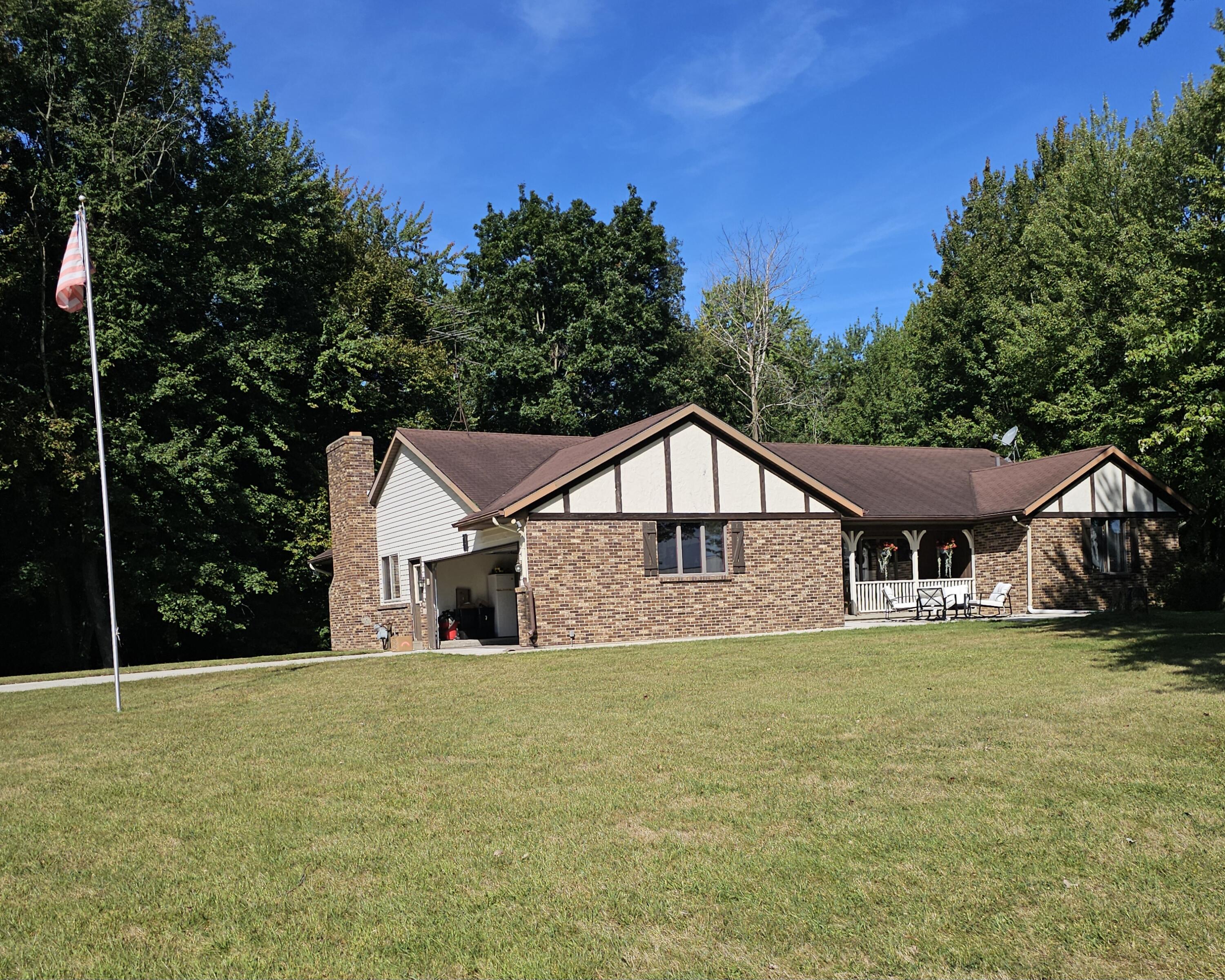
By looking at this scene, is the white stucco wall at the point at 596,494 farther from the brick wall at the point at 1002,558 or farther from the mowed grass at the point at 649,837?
the brick wall at the point at 1002,558

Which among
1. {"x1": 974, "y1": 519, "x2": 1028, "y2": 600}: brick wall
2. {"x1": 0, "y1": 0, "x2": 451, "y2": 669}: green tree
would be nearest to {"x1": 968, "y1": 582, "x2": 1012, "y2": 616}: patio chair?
{"x1": 974, "y1": 519, "x2": 1028, "y2": 600}: brick wall

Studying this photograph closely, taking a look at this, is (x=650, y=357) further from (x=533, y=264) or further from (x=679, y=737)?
(x=679, y=737)

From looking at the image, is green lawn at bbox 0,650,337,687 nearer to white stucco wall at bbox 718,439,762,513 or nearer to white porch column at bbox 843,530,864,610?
white stucco wall at bbox 718,439,762,513

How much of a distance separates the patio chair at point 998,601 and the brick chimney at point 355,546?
15.6 meters

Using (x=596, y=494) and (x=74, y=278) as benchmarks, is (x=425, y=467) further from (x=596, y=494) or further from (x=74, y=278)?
(x=74, y=278)

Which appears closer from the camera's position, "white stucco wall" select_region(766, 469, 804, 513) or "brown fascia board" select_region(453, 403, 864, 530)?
"brown fascia board" select_region(453, 403, 864, 530)

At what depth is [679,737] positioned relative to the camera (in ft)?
27.1

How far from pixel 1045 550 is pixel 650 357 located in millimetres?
19422

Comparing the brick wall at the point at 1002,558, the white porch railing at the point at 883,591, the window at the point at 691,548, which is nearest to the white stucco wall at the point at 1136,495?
the brick wall at the point at 1002,558

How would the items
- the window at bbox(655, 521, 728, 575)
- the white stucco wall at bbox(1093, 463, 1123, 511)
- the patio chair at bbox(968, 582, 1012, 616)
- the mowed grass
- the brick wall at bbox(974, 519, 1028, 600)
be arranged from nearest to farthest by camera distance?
the mowed grass < the window at bbox(655, 521, 728, 575) < the patio chair at bbox(968, 582, 1012, 616) < the brick wall at bbox(974, 519, 1028, 600) < the white stucco wall at bbox(1093, 463, 1123, 511)

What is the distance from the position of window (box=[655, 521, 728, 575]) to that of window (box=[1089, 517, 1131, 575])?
10.5 metres

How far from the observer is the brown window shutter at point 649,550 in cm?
2028

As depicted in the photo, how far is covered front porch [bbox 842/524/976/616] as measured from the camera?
81.9 ft

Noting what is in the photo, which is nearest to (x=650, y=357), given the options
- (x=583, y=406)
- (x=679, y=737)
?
(x=583, y=406)
